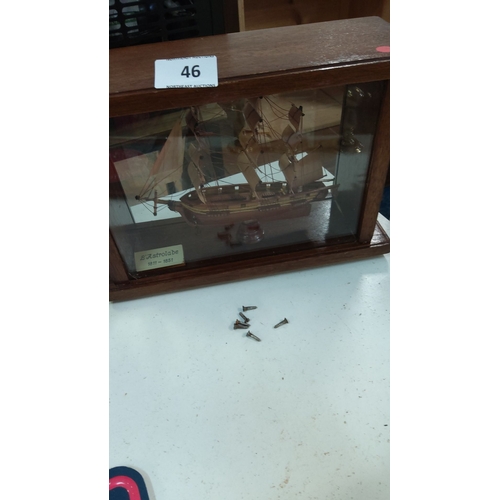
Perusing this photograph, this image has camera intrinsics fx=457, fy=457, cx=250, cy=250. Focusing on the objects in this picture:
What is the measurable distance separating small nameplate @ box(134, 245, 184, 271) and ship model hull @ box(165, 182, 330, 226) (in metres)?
0.05

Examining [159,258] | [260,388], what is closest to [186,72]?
[159,258]

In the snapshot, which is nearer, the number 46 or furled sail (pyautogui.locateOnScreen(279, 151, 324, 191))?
the number 46

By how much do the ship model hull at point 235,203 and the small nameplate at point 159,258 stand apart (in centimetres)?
5

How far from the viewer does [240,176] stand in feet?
2.38

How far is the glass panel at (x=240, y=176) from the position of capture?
618 mm

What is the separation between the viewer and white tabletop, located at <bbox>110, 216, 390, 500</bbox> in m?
0.53

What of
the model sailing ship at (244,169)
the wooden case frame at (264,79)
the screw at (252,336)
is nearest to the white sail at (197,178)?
the model sailing ship at (244,169)

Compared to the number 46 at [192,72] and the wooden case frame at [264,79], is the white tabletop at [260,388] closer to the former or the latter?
the wooden case frame at [264,79]

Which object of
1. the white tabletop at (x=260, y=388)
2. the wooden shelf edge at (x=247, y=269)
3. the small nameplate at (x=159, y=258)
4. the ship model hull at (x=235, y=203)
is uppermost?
the ship model hull at (x=235, y=203)

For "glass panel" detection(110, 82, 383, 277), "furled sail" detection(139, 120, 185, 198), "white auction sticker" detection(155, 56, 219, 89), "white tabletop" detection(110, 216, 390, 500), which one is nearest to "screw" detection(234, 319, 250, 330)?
"white tabletop" detection(110, 216, 390, 500)

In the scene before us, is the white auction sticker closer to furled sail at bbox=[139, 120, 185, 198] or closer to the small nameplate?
furled sail at bbox=[139, 120, 185, 198]

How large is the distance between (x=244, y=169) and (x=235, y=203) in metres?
0.06

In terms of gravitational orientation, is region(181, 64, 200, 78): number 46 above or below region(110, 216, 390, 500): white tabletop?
above
